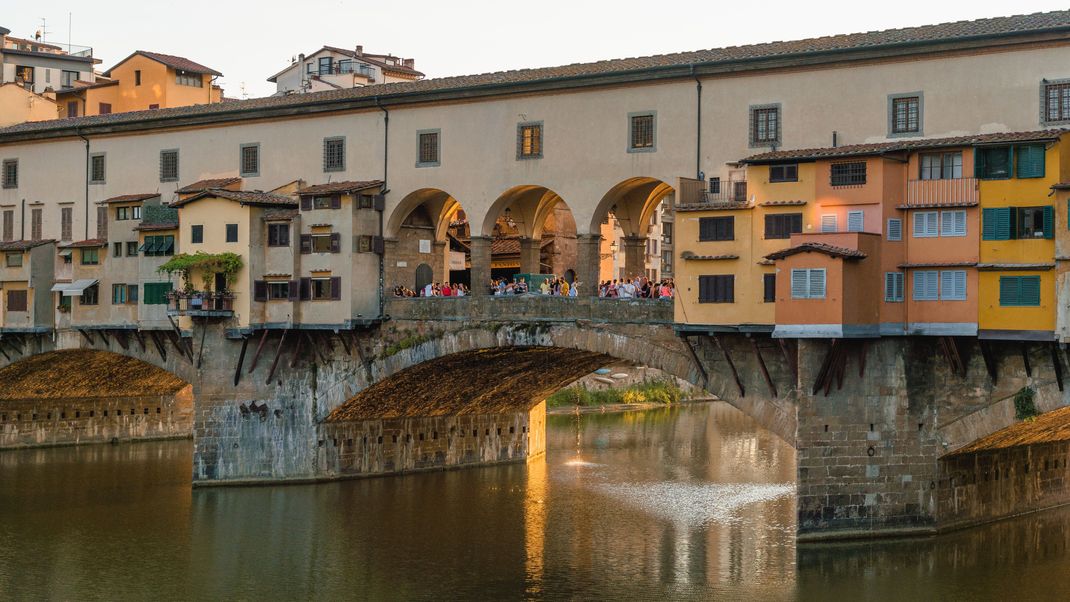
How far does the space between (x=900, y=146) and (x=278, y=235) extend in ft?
64.5

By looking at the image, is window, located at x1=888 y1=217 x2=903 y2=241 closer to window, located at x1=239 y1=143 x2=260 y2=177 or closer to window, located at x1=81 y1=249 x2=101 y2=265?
window, located at x1=239 y1=143 x2=260 y2=177

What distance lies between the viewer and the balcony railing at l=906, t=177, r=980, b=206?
35.0 m

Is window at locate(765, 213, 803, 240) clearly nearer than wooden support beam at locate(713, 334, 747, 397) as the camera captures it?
Yes

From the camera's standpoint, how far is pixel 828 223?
36.3 metres

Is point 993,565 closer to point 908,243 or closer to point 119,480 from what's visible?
point 908,243

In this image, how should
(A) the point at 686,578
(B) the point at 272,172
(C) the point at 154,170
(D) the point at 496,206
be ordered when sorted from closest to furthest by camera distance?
(A) the point at 686,578, (D) the point at 496,206, (B) the point at 272,172, (C) the point at 154,170

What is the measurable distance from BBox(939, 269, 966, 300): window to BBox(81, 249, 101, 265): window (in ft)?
97.6

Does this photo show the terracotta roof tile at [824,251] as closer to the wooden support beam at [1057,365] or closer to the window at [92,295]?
the wooden support beam at [1057,365]

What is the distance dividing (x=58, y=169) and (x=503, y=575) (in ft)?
92.6

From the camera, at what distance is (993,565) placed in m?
35.6

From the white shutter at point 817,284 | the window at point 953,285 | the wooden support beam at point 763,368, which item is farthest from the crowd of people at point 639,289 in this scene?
the window at point 953,285

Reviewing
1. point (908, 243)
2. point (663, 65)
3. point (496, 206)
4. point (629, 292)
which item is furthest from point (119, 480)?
point (908, 243)

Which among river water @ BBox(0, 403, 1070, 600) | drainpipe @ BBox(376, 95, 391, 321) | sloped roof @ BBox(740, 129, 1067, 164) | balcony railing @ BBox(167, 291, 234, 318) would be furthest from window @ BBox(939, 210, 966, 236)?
balcony railing @ BBox(167, 291, 234, 318)

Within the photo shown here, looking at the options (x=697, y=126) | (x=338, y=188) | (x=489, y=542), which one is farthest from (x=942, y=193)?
(x=338, y=188)
